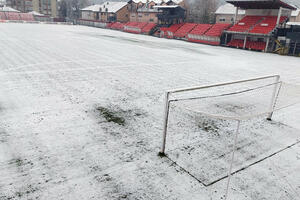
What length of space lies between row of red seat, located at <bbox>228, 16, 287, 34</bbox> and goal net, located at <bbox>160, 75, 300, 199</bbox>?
83.5 ft

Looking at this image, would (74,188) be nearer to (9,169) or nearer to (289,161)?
(9,169)

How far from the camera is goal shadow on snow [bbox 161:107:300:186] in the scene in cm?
508

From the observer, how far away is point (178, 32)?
142ft

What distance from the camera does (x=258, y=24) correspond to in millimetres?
33531

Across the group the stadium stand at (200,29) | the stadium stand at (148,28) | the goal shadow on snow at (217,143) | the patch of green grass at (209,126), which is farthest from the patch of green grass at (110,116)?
the stadium stand at (148,28)

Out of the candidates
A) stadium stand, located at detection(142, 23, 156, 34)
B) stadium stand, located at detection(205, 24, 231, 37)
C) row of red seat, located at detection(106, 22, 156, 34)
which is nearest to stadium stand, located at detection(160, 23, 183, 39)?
stadium stand, located at detection(142, 23, 156, 34)

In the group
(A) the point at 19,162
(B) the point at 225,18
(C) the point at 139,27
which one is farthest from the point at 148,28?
(A) the point at 19,162

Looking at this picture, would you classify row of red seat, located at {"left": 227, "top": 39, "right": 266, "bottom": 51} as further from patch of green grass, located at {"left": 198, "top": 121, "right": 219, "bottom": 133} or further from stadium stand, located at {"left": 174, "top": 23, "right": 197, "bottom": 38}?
patch of green grass, located at {"left": 198, "top": 121, "right": 219, "bottom": 133}

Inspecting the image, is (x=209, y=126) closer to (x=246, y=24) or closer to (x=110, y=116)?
(x=110, y=116)

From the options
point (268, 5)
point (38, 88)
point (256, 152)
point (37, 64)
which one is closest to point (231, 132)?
point (256, 152)

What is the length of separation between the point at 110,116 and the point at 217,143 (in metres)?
3.48

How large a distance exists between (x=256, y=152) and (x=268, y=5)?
33.1 m

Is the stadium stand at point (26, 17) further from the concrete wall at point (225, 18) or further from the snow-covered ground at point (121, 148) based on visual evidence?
the snow-covered ground at point (121, 148)

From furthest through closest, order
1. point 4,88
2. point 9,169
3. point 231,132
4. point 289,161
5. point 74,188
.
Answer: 1. point 4,88
2. point 231,132
3. point 289,161
4. point 9,169
5. point 74,188
